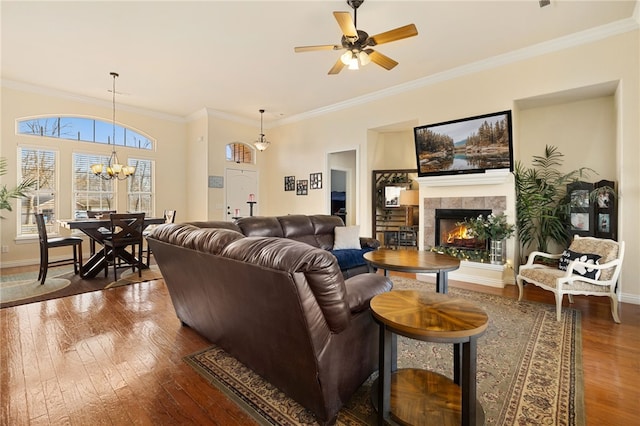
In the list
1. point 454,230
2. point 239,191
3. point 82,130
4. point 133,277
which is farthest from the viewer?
point 239,191

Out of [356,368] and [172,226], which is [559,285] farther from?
[172,226]

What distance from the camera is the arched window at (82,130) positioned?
5496mm

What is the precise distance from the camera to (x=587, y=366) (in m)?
2.14

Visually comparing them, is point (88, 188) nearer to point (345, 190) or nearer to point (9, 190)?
point (9, 190)

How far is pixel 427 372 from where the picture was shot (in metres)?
1.93

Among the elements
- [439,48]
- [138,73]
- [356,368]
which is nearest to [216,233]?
[356,368]

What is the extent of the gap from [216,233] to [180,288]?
37.2 inches

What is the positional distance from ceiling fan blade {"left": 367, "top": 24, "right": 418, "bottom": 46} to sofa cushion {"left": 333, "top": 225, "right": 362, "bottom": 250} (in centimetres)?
250

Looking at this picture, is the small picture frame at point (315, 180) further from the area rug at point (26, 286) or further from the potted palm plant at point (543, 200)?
the area rug at point (26, 286)

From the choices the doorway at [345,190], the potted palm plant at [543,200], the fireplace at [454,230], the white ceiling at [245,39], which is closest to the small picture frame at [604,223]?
the potted palm plant at [543,200]

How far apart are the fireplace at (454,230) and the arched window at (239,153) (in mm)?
4974

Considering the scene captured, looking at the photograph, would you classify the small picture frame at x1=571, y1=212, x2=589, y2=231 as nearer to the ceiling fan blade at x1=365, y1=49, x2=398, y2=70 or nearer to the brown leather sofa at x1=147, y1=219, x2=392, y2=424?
the ceiling fan blade at x1=365, y1=49, x2=398, y2=70

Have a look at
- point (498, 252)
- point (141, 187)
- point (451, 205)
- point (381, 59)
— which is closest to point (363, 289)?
point (381, 59)

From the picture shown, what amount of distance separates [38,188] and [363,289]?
677 centimetres
